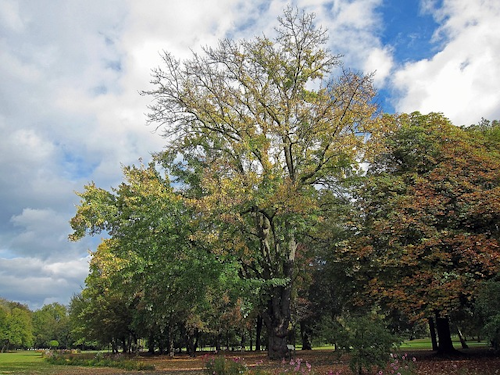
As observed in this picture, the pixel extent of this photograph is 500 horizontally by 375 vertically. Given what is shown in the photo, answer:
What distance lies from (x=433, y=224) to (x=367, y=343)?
8.76 m

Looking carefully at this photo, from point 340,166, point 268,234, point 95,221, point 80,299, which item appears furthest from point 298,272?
point 80,299

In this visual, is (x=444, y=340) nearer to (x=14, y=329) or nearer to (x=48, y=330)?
(x=14, y=329)

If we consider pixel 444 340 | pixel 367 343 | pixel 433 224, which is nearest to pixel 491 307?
pixel 367 343

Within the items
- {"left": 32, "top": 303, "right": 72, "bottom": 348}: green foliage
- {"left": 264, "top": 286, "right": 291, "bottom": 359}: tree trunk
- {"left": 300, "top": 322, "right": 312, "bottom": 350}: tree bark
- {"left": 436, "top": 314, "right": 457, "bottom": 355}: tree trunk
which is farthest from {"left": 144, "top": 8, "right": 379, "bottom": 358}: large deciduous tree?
{"left": 32, "top": 303, "right": 72, "bottom": 348}: green foliage

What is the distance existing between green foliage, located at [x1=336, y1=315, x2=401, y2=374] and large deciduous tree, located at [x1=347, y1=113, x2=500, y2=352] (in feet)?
18.5

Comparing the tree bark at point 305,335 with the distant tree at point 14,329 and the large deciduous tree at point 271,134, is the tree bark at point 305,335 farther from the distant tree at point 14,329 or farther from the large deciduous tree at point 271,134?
the distant tree at point 14,329

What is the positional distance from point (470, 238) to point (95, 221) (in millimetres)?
16075

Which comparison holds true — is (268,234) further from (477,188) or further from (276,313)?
(477,188)

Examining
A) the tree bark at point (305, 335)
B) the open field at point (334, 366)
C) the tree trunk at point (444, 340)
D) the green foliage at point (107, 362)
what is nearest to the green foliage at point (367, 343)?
the open field at point (334, 366)

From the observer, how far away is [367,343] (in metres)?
11.7

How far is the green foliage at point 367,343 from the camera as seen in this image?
456 inches

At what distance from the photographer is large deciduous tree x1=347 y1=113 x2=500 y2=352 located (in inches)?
648

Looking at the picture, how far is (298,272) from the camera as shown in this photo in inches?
1067

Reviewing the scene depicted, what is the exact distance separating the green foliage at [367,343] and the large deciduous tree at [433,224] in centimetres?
565
